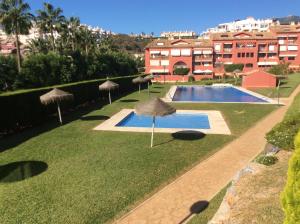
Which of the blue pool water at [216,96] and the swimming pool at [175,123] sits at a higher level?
the swimming pool at [175,123]

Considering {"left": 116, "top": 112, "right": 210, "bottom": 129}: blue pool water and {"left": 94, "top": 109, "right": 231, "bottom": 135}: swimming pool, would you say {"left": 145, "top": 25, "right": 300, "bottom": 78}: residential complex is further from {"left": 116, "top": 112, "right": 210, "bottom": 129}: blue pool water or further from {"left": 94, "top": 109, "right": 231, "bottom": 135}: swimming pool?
{"left": 116, "top": 112, "right": 210, "bottom": 129}: blue pool water

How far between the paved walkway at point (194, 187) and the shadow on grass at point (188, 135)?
218 centimetres

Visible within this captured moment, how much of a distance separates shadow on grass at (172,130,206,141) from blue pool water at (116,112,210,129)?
8.88ft

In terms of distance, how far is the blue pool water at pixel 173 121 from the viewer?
832 inches

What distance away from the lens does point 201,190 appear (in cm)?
1002

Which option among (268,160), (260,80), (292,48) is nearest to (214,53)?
(292,48)

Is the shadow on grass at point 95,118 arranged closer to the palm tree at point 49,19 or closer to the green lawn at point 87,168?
the green lawn at point 87,168

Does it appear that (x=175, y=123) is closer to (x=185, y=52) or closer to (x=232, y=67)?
(x=232, y=67)

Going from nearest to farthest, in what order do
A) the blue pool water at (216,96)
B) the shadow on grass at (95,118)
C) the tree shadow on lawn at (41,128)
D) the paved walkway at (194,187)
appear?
the paved walkway at (194,187) → the tree shadow on lawn at (41,128) → the shadow on grass at (95,118) → the blue pool water at (216,96)

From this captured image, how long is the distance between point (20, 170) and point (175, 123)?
13.0m

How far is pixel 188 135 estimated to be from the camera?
17.2 metres

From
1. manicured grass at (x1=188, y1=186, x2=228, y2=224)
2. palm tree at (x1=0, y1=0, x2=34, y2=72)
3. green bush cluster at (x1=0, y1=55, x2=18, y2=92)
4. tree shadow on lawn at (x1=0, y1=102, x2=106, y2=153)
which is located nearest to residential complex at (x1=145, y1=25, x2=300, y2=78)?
palm tree at (x1=0, y1=0, x2=34, y2=72)

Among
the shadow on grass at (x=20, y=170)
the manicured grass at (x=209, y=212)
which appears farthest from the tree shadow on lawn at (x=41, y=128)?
A: the manicured grass at (x=209, y=212)

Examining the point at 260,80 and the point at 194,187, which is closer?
the point at 194,187
